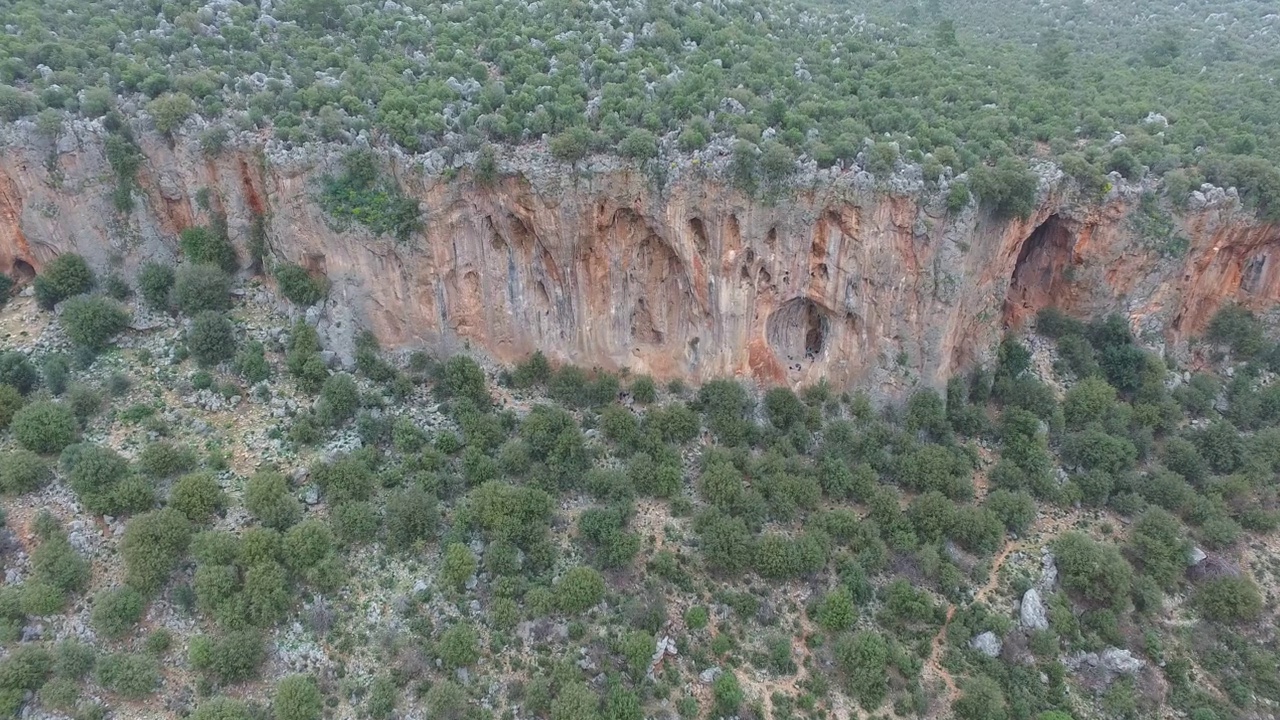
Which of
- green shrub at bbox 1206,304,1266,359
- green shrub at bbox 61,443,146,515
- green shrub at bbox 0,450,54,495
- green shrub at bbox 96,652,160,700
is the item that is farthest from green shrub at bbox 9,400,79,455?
green shrub at bbox 1206,304,1266,359

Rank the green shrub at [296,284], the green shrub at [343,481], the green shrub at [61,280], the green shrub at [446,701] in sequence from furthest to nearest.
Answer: the green shrub at [61,280], the green shrub at [296,284], the green shrub at [343,481], the green shrub at [446,701]

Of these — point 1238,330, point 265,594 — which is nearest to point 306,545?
point 265,594

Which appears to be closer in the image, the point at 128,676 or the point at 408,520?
the point at 128,676

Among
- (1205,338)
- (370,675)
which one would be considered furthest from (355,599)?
(1205,338)

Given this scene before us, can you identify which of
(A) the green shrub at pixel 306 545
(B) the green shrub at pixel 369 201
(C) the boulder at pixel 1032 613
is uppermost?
(B) the green shrub at pixel 369 201

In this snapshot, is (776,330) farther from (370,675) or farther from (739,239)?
(370,675)

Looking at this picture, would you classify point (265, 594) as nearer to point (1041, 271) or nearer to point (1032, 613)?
point (1032, 613)

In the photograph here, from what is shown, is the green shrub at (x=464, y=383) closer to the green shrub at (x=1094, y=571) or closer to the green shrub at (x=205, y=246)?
the green shrub at (x=205, y=246)

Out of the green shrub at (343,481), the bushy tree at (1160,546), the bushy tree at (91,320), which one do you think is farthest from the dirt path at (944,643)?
the bushy tree at (91,320)
